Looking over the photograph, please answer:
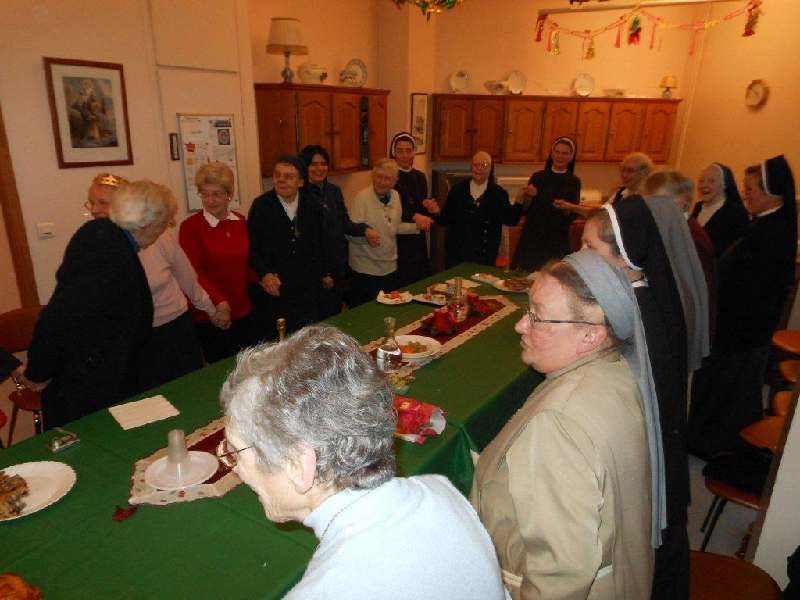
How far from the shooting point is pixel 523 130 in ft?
23.1

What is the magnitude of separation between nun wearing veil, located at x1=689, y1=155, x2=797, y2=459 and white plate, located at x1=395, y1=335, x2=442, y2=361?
189 centimetres

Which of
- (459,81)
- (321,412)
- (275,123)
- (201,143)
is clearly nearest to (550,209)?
(275,123)

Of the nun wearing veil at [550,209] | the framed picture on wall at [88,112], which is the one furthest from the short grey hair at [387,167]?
the framed picture on wall at [88,112]

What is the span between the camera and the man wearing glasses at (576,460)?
118 centimetres

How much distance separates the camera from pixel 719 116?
685 centimetres

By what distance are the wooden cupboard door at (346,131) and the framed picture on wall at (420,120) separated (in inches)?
44.0

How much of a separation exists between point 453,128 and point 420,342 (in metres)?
4.96

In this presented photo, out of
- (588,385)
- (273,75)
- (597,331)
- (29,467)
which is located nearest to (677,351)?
(597,331)

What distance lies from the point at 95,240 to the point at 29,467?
3.04 feet

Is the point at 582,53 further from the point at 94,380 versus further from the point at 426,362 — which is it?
the point at 94,380

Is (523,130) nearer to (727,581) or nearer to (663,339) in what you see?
(663,339)

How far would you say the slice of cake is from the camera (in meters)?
1.43

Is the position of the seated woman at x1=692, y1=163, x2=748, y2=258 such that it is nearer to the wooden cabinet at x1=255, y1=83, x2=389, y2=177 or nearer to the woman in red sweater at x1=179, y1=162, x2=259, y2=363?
the woman in red sweater at x1=179, y1=162, x2=259, y2=363

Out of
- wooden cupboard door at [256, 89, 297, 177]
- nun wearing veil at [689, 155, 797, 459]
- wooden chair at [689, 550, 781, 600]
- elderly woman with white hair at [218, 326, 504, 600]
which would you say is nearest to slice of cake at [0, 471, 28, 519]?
elderly woman with white hair at [218, 326, 504, 600]
